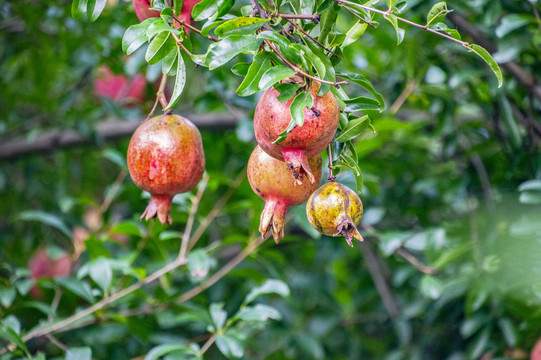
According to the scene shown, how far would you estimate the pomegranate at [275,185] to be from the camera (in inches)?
28.7

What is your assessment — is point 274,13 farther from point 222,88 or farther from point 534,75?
point 534,75

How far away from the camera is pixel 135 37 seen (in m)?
0.73

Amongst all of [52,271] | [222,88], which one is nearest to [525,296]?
[222,88]

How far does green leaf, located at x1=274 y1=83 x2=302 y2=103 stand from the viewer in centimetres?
65

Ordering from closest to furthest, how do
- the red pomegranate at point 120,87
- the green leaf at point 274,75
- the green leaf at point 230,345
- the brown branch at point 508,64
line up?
the green leaf at point 274,75
the green leaf at point 230,345
the brown branch at point 508,64
the red pomegranate at point 120,87

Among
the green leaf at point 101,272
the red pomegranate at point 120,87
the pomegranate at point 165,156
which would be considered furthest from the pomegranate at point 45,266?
the pomegranate at point 165,156

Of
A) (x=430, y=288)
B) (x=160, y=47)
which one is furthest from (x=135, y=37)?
(x=430, y=288)

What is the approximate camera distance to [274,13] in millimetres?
701

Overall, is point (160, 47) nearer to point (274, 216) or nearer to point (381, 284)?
point (274, 216)

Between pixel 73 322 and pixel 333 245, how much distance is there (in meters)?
0.83

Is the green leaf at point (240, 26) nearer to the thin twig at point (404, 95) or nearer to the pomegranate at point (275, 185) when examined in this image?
the pomegranate at point (275, 185)

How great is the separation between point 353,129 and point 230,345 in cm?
63

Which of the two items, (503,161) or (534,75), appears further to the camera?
(503,161)

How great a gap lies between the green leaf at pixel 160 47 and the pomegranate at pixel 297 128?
0.50ft
